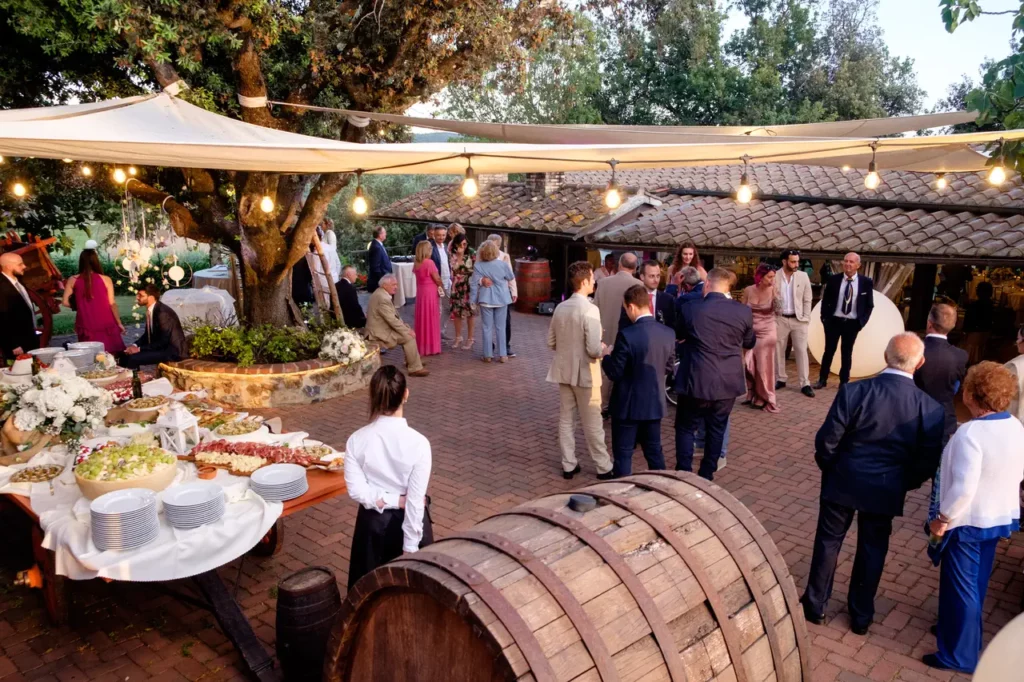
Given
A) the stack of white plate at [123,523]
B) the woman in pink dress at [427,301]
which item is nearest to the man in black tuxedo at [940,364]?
the stack of white plate at [123,523]

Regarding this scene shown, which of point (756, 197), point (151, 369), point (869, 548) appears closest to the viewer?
point (869, 548)

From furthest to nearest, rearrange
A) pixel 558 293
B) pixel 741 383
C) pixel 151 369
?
pixel 558 293 → pixel 151 369 → pixel 741 383

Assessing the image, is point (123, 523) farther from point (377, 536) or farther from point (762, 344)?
point (762, 344)

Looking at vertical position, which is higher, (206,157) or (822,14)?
(822,14)

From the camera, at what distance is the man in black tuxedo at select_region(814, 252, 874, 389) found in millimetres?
8719

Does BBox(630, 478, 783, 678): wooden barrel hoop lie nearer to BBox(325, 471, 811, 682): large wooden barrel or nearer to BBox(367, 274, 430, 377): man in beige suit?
BBox(325, 471, 811, 682): large wooden barrel

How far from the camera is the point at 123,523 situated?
3471 mm

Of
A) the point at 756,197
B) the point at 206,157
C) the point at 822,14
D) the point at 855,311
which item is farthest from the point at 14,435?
the point at 822,14

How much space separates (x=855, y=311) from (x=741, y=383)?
12.6ft

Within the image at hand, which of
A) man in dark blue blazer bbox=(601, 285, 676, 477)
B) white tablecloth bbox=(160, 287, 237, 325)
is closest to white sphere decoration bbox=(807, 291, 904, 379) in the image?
man in dark blue blazer bbox=(601, 285, 676, 477)

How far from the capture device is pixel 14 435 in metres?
4.74

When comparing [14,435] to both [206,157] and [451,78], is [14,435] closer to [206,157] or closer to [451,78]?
[206,157]

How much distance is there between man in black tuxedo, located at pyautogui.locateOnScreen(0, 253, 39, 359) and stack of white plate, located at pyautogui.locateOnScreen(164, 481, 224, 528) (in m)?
5.66

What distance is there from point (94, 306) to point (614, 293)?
6056 millimetres
